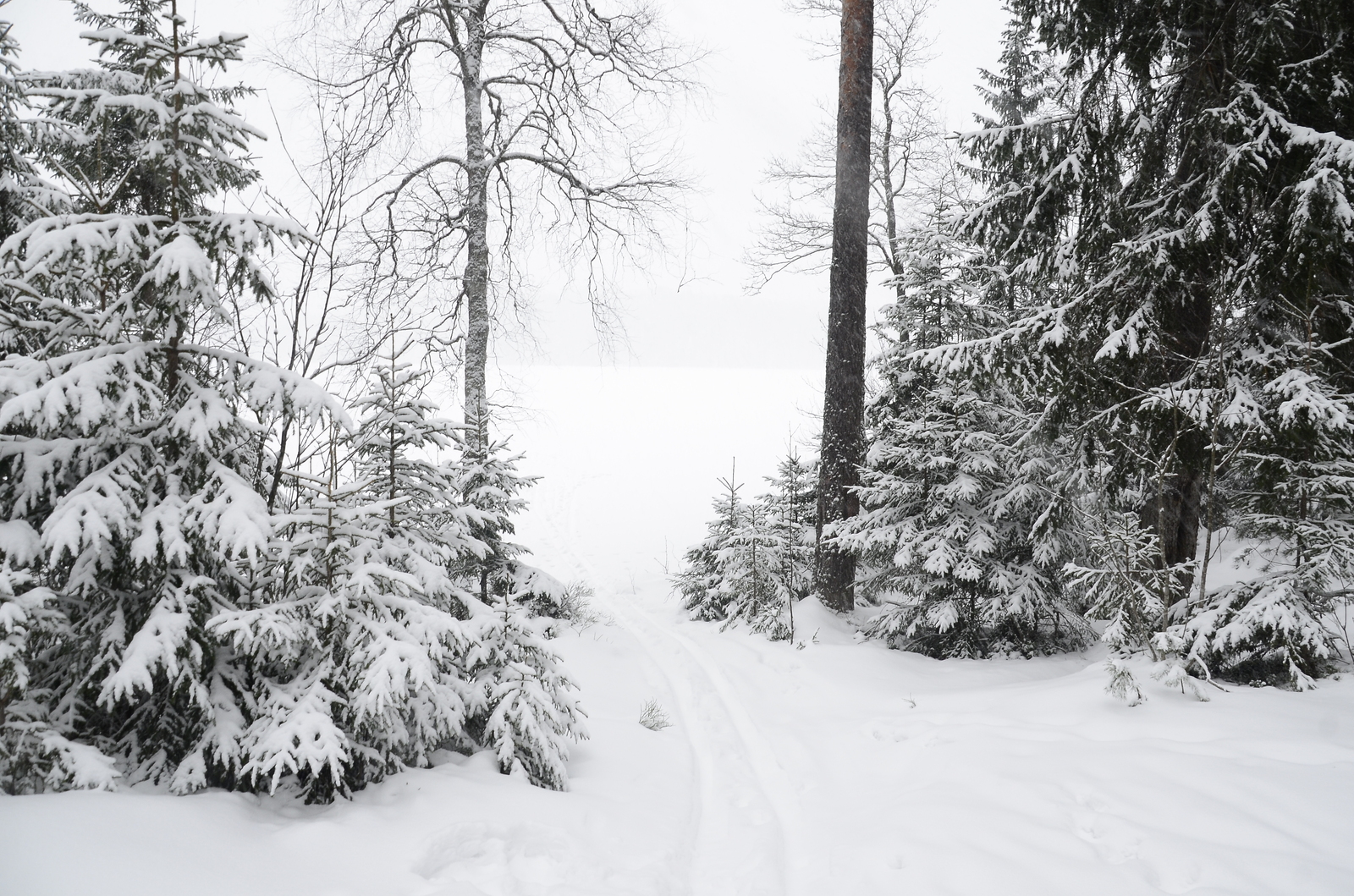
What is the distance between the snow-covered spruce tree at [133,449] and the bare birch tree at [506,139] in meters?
5.67

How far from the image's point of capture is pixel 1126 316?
223 inches

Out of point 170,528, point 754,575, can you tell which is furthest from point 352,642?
point 754,575

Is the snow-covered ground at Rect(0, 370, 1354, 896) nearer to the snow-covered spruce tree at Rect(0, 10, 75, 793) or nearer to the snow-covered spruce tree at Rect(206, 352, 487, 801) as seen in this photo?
the snow-covered spruce tree at Rect(206, 352, 487, 801)

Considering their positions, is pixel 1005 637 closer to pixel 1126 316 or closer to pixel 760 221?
pixel 1126 316

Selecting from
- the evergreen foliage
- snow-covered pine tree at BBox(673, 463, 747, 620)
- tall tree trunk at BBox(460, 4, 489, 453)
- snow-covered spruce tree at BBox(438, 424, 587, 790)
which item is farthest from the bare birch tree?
the evergreen foliage

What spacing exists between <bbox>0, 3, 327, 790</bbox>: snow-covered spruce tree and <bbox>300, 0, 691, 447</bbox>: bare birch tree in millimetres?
5667

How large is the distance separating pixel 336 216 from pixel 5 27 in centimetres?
181

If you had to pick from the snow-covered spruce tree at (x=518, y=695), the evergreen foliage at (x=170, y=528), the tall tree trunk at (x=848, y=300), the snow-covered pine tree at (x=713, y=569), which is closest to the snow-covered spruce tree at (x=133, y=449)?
the evergreen foliage at (x=170, y=528)

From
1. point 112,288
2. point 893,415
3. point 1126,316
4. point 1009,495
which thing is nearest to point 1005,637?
point 1009,495

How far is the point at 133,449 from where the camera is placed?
308cm

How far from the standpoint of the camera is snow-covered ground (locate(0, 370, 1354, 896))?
259 centimetres

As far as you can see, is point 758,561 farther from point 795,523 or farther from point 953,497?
point 953,497

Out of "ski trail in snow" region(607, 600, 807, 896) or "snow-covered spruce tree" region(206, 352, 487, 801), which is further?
"ski trail in snow" region(607, 600, 807, 896)

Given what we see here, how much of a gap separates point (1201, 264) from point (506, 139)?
8870mm
